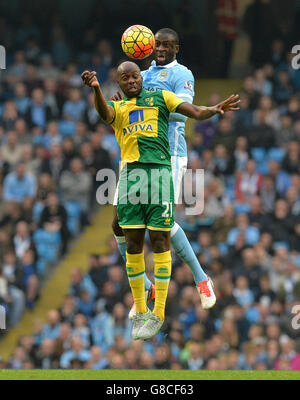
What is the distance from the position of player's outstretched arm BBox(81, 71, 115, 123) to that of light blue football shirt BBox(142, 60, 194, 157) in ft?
2.46

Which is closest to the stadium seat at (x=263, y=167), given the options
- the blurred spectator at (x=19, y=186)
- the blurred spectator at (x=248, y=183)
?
the blurred spectator at (x=248, y=183)

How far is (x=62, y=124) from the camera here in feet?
69.4

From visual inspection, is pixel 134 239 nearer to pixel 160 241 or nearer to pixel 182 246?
pixel 160 241

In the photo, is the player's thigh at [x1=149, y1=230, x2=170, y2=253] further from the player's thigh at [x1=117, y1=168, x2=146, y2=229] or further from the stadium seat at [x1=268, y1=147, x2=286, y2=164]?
the stadium seat at [x1=268, y1=147, x2=286, y2=164]

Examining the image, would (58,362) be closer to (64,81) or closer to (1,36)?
(64,81)

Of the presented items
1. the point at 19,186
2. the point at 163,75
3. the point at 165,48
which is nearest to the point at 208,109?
the point at 163,75

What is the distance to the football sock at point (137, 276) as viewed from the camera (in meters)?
9.84

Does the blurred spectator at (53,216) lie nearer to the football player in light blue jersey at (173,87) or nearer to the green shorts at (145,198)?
the football player in light blue jersey at (173,87)

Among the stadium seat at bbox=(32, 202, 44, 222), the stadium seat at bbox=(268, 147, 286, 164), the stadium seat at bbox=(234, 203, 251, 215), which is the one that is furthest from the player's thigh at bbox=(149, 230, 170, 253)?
the stadium seat at bbox=(268, 147, 286, 164)

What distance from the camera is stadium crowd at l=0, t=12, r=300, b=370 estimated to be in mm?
16000

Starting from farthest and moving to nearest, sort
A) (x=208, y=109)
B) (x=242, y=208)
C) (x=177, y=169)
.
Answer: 1. (x=242, y=208)
2. (x=177, y=169)
3. (x=208, y=109)

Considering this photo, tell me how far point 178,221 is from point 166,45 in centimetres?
796

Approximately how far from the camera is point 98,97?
9414 mm
